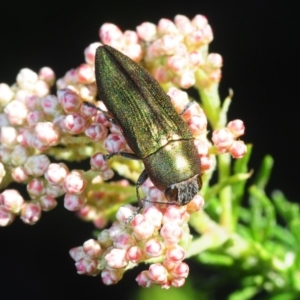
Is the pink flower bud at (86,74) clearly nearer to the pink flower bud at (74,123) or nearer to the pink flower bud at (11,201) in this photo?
the pink flower bud at (74,123)

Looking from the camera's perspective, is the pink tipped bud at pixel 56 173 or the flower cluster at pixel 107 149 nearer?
the flower cluster at pixel 107 149

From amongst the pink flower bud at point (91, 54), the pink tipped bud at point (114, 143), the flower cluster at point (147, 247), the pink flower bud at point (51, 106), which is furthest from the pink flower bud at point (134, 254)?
the pink flower bud at point (91, 54)

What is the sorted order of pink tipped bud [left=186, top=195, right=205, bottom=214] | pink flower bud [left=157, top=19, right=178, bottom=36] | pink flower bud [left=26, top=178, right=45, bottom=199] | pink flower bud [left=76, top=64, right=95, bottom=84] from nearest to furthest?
pink tipped bud [left=186, top=195, right=205, bottom=214] < pink flower bud [left=26, top=178, right=45, bottom=199] < pink flower bud [left=76, top=64, right=95, bottom=84] < pink flower bud [left=157, top=19, right=178, bottom=36]

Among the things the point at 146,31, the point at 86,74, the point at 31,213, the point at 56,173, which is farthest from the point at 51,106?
the point at 146,31

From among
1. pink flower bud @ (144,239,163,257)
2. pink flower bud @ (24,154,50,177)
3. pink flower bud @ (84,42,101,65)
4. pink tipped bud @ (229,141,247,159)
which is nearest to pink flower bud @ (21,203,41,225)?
pink flower bud @ (24,154,50,177)

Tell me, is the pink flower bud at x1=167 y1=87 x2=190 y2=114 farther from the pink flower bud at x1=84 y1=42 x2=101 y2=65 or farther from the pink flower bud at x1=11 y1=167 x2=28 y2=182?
the pink flower bud at x1=11 y1=167 x2=28 y2=182

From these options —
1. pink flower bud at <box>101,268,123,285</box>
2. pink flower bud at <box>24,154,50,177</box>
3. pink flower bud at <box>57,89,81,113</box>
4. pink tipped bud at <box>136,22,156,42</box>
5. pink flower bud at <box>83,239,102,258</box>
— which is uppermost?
pink tipped bud at <box>136,22,156,42</box>

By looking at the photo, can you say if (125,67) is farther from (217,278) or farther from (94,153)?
(217,278)
